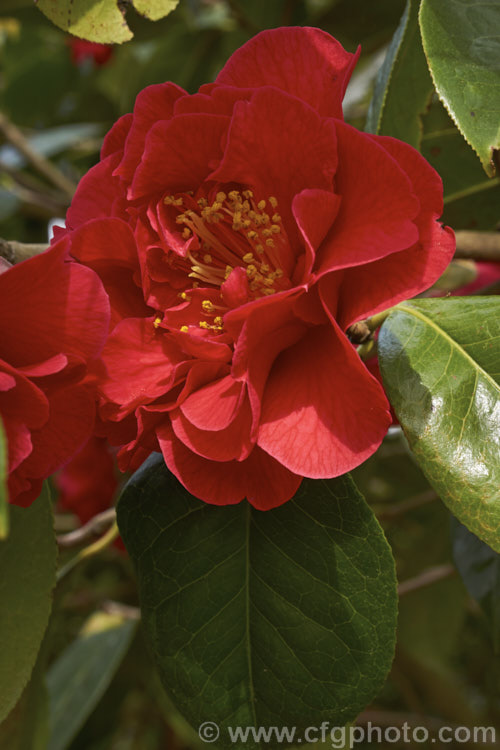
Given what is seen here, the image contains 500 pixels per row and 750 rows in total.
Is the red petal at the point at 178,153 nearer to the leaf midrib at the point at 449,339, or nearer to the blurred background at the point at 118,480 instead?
the leaf midrib at the point at 449,339

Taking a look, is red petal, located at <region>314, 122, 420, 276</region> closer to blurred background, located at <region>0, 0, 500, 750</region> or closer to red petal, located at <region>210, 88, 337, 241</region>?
red petal, located at <region>210, 88, 337, 241</region>

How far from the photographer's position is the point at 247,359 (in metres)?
0.59

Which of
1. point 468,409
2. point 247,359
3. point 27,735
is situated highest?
point 247,359

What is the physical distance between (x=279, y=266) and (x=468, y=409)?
8.5 inches

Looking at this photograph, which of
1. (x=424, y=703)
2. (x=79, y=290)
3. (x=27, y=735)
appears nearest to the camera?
(x=79, y=290)

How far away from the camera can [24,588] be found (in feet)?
A: 2.45

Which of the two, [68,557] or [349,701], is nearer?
[349,701]

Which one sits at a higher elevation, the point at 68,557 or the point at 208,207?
the point at 208,207

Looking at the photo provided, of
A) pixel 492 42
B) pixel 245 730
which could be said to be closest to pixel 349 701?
pixel 245 730

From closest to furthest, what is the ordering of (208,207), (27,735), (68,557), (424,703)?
(208,207), (27,735), (68,557), (424,703)

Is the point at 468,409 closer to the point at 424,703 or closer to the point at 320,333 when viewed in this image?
the point at 320,333

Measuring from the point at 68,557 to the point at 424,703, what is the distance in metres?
1.15

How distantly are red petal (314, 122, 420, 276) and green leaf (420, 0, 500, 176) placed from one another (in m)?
0.09

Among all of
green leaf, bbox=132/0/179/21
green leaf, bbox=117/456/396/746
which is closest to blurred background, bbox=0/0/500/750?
green leaf, bbox=117/456/396/746
